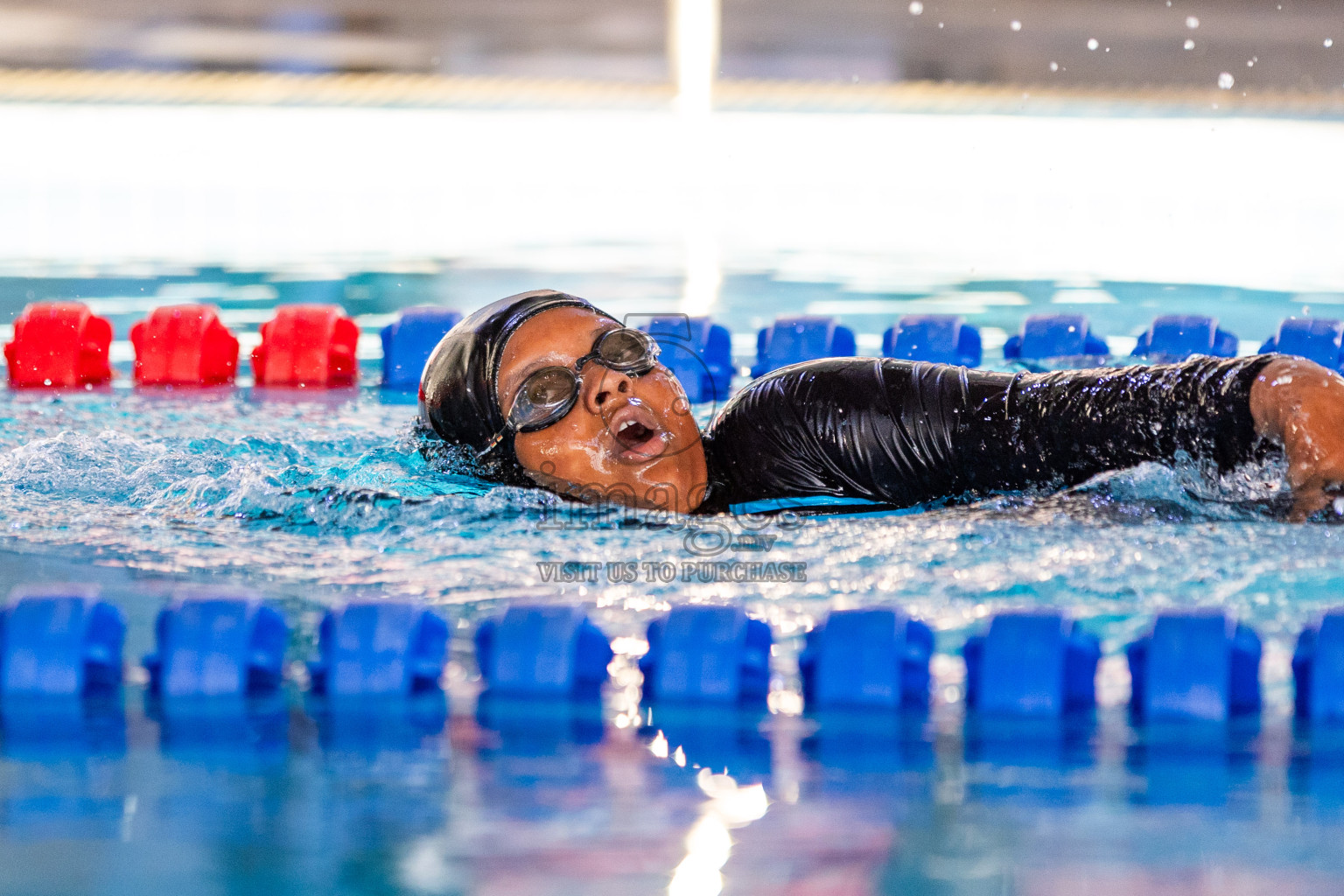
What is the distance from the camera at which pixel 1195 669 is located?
7.17ft

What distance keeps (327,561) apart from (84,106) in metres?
12.4

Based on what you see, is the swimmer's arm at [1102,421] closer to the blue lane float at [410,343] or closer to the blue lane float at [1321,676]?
the blue lane float at [1321,676]

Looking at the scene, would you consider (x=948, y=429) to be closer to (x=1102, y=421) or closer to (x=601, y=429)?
(x=1102, y=421)

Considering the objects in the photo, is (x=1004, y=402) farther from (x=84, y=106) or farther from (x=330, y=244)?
(x=84, y=106)

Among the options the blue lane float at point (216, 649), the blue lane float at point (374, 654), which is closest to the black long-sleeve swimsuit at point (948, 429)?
the blue lane float at point (374, 654)

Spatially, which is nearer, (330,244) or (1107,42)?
(330,244)

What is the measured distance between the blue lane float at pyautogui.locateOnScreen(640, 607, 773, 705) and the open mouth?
0.48 metres

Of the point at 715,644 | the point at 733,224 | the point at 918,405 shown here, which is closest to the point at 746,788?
the point at 715,644

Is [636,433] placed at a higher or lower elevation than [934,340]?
lower

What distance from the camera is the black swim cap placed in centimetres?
284

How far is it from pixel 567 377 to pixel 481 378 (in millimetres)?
189

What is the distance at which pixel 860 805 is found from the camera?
191cm

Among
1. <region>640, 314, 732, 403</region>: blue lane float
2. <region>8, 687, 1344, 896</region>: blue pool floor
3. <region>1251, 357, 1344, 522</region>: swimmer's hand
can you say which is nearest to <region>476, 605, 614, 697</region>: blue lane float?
<region>8, 687, 1344, 896</region>: blue pool floor

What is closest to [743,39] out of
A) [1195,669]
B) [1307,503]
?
[1307,503]
